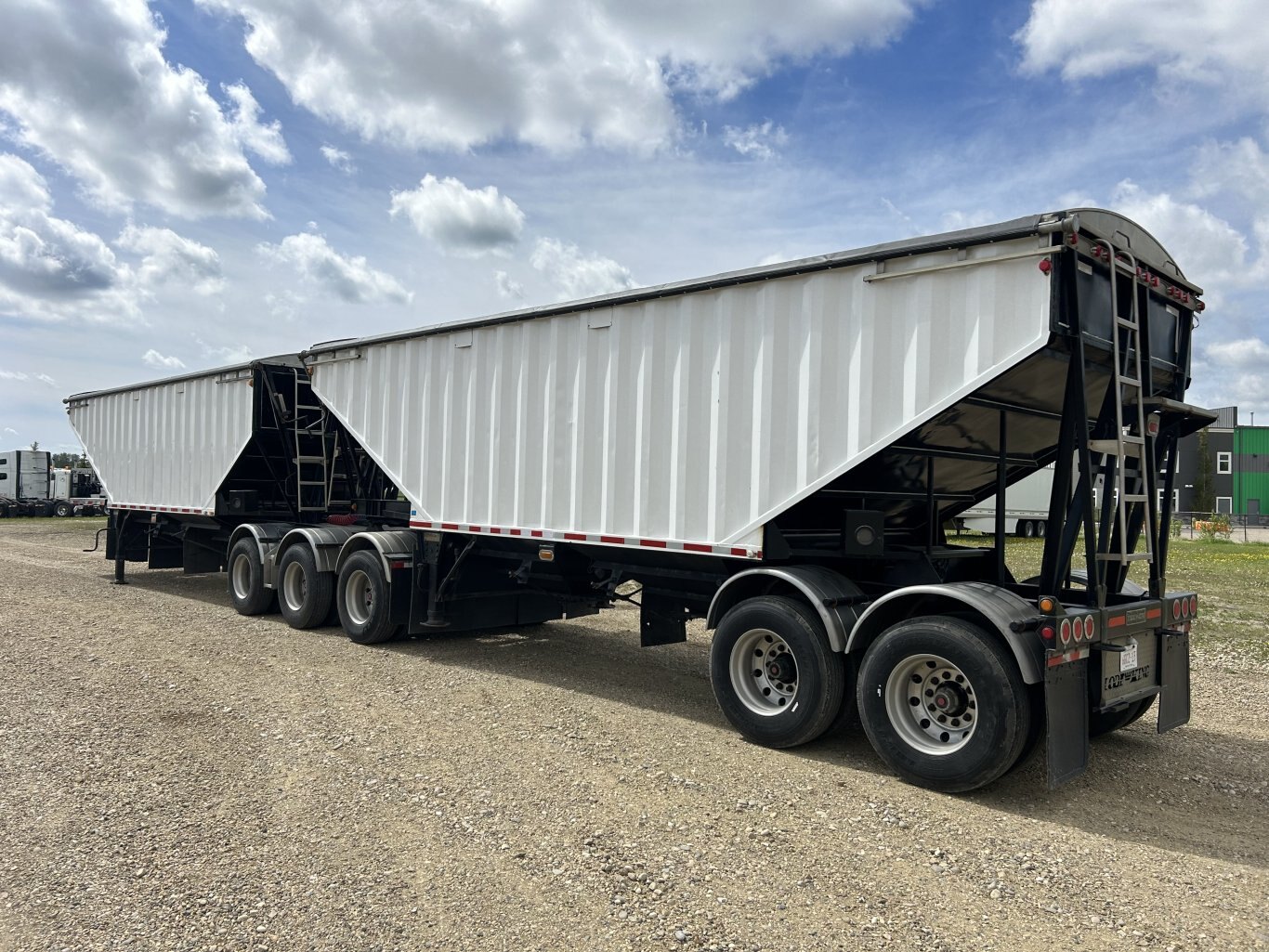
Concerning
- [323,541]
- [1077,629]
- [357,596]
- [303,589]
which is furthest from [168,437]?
[1077,629]

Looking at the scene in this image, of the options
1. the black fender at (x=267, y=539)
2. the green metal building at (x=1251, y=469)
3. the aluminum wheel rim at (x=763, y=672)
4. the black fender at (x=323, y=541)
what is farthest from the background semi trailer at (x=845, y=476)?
the green metal building at (x=1251, y=469)

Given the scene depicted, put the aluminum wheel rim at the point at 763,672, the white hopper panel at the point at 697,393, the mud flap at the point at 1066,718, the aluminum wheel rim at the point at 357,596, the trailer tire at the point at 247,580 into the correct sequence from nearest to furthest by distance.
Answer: the mud flap at the point at 1066,718 < the white hopper panel at the point at 697,393 < the aluminum wheel rim at the point at 763,672 < the aluminum wheel rim at the point at 357,596 < the trailer tire at the point at 247,580

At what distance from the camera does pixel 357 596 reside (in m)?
10.2

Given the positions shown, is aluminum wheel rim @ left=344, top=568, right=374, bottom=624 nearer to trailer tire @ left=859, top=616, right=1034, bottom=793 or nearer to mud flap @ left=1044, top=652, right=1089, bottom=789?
trailer tire @ left=859, top=616, right=1034, bottom=793

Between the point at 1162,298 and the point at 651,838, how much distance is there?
16.5 feet

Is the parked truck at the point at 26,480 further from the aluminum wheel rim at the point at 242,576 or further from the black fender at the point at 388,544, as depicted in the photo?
the black fender at the point at 388,544

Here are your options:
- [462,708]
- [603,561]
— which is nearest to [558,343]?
[603,561]

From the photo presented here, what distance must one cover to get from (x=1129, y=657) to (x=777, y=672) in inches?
88.0

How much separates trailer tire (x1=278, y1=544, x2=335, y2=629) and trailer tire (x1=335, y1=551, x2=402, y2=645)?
28 cm

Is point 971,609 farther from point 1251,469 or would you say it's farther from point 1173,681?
point 1251,469

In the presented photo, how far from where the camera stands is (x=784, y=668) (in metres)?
6.28

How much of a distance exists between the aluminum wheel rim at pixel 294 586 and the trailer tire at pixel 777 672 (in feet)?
21.3

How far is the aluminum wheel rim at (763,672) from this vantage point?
20.6 ft

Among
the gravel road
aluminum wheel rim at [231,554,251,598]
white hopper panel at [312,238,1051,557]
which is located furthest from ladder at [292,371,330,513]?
the gravel road
